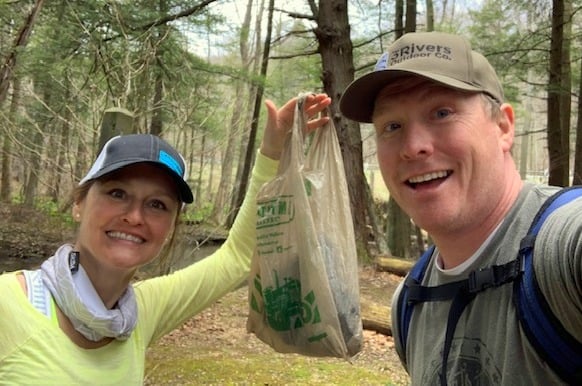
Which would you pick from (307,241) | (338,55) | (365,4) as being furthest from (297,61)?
(307,241)

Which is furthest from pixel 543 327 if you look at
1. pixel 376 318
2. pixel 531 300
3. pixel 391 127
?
pixel 376 318

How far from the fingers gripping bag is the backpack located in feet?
1.67

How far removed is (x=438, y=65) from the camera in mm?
1338

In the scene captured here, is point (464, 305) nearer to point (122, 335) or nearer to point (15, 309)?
point (122, 335)

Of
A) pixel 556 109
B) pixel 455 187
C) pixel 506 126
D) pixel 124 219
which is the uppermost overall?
pixel 556 109

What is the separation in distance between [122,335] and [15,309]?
1.14ft

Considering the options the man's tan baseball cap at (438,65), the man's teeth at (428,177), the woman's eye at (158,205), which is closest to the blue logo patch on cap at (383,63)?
the man's tan baseball cap at (438,65)

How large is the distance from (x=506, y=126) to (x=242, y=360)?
12.6ft

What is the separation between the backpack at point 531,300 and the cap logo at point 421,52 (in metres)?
0.47

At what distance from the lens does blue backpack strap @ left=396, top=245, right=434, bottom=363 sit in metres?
1.55

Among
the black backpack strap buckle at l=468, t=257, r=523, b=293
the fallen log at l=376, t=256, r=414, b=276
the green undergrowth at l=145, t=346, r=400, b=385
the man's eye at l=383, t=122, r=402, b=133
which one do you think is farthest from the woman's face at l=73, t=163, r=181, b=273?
the fallen log at l=376, t=256, r=414, b=276

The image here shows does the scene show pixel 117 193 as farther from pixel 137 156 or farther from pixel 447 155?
pixel 447 155

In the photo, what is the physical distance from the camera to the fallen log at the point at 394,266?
853cm

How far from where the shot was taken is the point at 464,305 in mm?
1271
